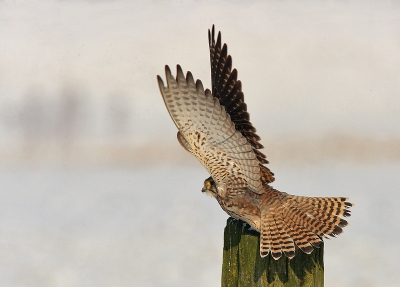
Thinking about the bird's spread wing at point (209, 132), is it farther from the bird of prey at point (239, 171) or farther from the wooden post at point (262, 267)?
the wooden post at point (262, 267)

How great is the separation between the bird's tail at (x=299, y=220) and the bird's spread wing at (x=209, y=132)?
0.19 metres

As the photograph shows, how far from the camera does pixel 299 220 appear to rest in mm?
5121

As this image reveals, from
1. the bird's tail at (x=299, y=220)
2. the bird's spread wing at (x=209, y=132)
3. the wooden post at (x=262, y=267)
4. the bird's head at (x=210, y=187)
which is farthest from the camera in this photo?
the bird's head at (x=210, y=187)

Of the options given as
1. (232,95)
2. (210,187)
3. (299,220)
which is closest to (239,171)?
(210,187)

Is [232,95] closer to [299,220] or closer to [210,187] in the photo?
[210,187]

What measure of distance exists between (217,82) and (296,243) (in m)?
1.64

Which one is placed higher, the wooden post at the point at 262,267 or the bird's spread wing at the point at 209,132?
the bird's spread wing at the point at 209,132

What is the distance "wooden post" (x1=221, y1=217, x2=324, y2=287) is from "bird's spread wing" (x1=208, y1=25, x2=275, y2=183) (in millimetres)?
1069

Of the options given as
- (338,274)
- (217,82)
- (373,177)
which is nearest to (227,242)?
(217,82)

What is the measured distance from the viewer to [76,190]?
10.7 meters

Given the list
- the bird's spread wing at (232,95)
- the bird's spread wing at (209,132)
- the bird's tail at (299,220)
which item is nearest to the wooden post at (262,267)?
the bird's tail at (299,220)

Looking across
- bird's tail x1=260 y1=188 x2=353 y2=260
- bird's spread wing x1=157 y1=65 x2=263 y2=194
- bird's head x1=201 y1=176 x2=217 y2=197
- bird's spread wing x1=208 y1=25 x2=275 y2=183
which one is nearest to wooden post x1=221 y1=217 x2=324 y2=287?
bird's tail x1=260 y1=188 x2=353 y2=260

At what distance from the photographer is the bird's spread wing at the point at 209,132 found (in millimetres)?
4906

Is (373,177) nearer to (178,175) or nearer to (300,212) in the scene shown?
(178,175)
